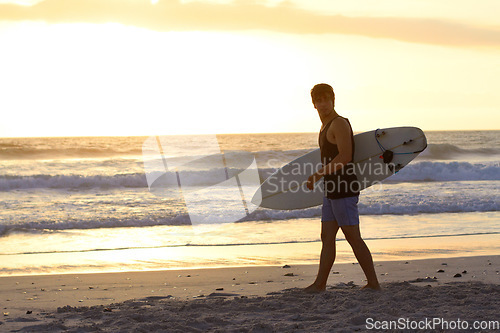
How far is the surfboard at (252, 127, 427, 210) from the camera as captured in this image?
485 centimetres

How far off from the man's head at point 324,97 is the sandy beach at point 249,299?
135cm

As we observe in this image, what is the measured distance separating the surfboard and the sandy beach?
73cm

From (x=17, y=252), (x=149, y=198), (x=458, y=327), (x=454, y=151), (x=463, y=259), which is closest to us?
(x=458, y=327)

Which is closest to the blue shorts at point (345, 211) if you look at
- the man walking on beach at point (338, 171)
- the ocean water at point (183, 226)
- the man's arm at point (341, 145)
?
the man walking on beach at point (338, 171)

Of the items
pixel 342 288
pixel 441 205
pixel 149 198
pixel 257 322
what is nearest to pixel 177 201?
pixel 149 198

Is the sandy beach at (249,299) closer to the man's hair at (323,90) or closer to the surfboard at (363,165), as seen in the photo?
the surfboard at (363,165)

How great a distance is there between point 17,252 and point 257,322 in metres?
4.68

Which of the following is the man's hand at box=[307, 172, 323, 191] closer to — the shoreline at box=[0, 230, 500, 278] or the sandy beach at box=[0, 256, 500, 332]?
the sandy beach at box=[0, 256, 500, 332]

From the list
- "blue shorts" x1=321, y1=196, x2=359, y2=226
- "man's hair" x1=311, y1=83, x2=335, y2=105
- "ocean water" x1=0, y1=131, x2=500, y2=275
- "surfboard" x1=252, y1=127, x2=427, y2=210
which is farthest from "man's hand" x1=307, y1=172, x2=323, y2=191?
"ocean water" x1=0, y1=131, x2=500, y2=275

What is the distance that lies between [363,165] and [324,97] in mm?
1166

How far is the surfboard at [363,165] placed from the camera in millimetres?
4852

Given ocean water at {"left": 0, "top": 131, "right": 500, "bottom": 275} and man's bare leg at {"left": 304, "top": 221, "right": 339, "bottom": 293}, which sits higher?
man's bare leg at {"left": 304, "top": 221, "right": 339, "bottom": 293}

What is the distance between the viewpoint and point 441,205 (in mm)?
10898

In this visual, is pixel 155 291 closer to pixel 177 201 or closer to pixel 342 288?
pixel 342 288
